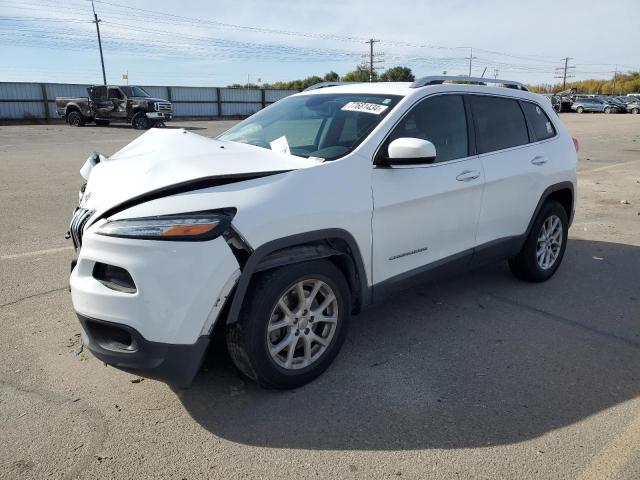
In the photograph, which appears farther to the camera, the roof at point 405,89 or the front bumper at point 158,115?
the front bumper at point 158,115

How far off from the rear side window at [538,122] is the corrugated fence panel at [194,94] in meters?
35.5

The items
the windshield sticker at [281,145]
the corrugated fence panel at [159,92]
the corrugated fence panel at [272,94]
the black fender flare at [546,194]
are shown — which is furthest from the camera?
the corrugated fence panel at [272,94]

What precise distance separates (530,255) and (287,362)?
9.34 feet

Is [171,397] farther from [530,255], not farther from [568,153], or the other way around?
[568,153]

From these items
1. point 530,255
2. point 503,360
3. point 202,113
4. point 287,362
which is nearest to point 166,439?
point 287,362

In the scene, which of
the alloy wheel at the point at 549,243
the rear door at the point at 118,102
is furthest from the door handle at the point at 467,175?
the rear door at the point at 118,102

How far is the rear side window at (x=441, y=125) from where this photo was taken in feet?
12.2

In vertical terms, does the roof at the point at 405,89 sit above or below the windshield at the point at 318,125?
above

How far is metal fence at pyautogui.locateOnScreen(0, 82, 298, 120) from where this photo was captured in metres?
31.8

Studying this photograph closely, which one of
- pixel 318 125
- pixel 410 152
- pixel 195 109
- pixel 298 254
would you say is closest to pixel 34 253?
Answer: pixel 318 125

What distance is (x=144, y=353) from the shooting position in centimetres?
263

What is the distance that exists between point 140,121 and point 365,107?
77.6 ft

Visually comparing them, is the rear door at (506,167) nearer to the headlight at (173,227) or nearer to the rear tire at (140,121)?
the headlight at (173,227)

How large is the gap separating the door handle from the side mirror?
2.29ft
